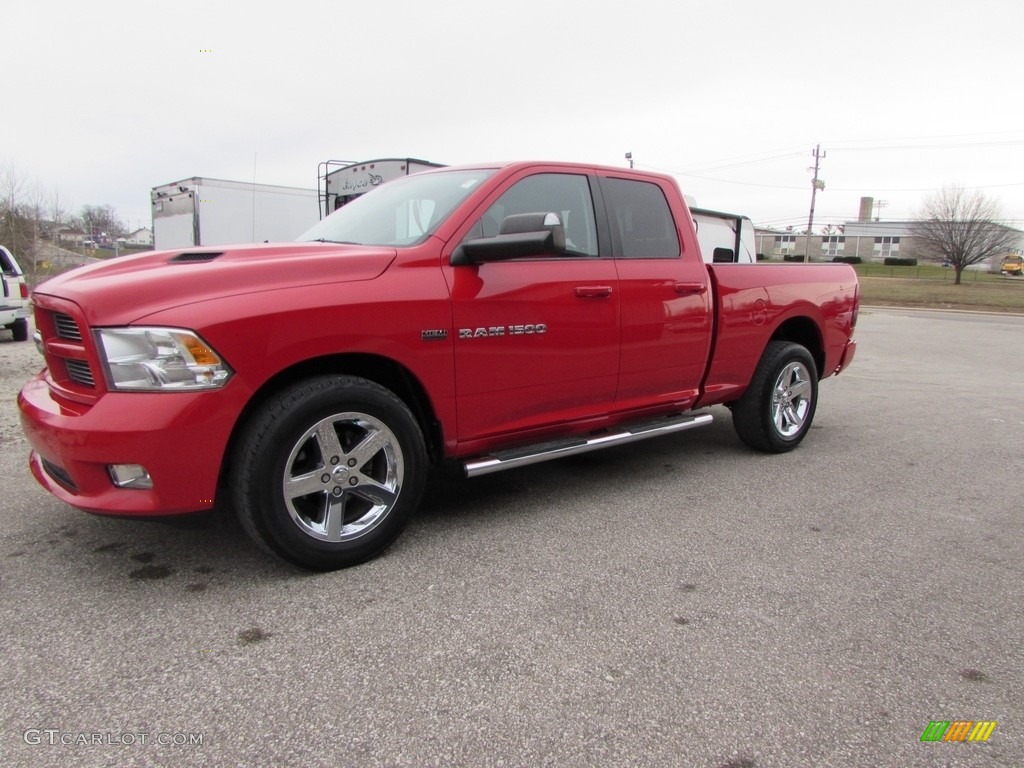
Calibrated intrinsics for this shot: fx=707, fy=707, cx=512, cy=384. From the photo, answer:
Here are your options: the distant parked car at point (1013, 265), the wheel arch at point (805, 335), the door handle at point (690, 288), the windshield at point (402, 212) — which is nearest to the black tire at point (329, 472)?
the windshield at point (402, 212)

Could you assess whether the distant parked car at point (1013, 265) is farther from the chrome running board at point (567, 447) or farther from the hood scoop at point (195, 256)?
the hood scoop at point (195, 256)

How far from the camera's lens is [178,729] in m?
2.07

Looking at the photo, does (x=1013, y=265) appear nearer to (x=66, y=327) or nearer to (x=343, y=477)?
(x=343, y=477)

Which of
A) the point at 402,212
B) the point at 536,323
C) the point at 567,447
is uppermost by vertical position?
the point at 402,212

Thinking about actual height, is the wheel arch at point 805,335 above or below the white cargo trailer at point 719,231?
below

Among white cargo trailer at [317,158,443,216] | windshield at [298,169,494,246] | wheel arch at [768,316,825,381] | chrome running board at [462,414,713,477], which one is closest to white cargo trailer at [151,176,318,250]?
white cargo trailer at [317,158,443,216]

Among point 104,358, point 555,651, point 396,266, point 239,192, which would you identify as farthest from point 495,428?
point 239,192

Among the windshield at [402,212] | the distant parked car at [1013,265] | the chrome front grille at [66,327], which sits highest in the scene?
the distant parked car at [1013,265]

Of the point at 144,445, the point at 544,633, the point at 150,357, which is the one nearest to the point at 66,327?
the point at 150,357

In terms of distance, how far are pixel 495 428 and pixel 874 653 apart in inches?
74.5

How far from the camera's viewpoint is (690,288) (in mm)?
4359

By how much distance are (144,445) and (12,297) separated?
34.6 feet

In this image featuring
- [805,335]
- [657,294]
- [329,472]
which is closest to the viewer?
[329,472]

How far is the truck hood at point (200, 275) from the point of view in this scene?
105 inches
